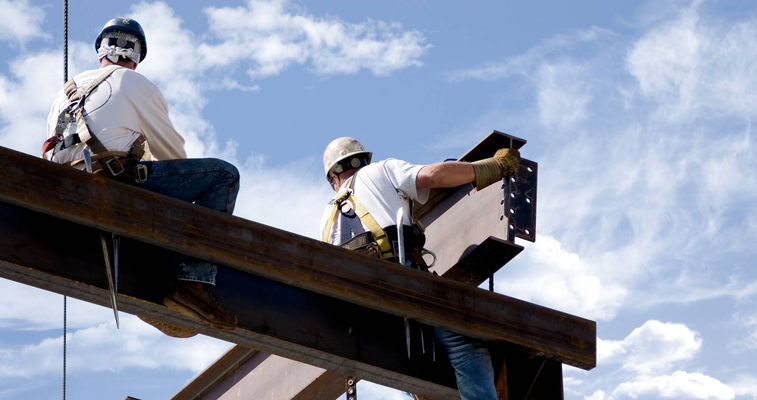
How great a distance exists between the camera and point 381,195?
850 centimetres

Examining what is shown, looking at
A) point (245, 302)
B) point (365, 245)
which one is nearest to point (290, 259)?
point (245, 302)

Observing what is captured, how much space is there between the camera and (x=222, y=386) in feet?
32.1

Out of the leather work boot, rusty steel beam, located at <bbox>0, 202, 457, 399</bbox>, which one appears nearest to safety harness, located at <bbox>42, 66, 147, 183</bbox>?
rusty steel beam, located at <bbox>0, 202, 457, 399</bbox>

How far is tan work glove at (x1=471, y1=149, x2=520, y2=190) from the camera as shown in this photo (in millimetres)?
8648

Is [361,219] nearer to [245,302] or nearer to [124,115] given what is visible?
[245,302]

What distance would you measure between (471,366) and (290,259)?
1475 mm

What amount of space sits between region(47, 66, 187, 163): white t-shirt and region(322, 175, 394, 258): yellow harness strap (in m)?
1.24

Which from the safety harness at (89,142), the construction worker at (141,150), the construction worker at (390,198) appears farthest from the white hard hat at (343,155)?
the safety harness at (89,142)

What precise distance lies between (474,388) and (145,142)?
96.0 inches

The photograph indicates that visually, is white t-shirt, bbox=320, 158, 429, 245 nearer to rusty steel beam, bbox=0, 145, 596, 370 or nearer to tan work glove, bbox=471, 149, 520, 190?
tan work glove, bbox=471, 149, 520, 190

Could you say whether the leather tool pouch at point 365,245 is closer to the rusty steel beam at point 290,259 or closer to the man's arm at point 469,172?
the man's arm at point 469,172

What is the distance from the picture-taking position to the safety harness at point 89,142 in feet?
23.9

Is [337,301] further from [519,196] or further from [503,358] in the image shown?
[519,196]

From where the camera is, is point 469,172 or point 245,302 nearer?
point 245,302
